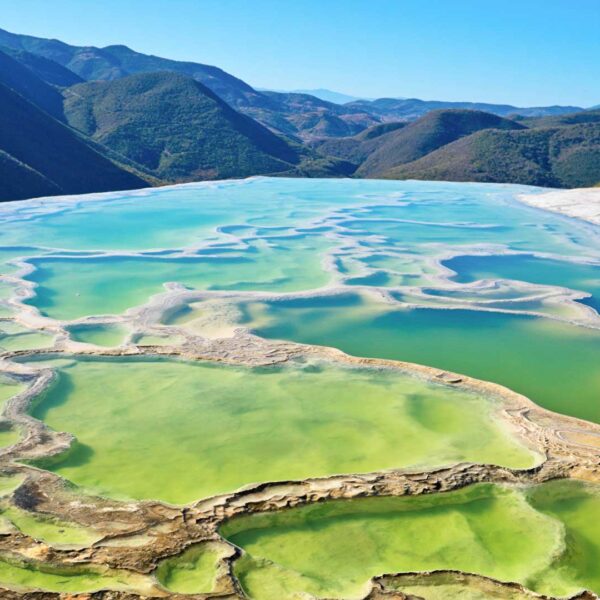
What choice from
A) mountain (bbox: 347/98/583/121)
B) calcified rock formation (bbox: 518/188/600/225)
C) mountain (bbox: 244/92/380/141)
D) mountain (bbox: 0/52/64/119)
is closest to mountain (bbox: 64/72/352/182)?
mountain (bbox: 0/52/64/119)

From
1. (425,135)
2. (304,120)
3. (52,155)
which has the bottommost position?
(52,155)

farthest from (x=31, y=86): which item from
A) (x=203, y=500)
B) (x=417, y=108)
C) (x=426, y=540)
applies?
(x=417, y=108)

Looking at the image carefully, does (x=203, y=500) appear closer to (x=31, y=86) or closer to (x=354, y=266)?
(x=354, y=266)

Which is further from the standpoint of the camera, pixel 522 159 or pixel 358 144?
pixel 358 144

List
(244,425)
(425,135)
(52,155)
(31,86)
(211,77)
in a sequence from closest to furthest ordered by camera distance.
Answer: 1. (244,425)
2. (52,155)
3. (31,86)
4. (425,135)
5. (211,77)

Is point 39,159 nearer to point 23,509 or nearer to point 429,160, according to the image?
point 429,160

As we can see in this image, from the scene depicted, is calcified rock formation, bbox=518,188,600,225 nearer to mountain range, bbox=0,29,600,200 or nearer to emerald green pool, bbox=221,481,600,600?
mountain range, bbox=0,29,600,200
